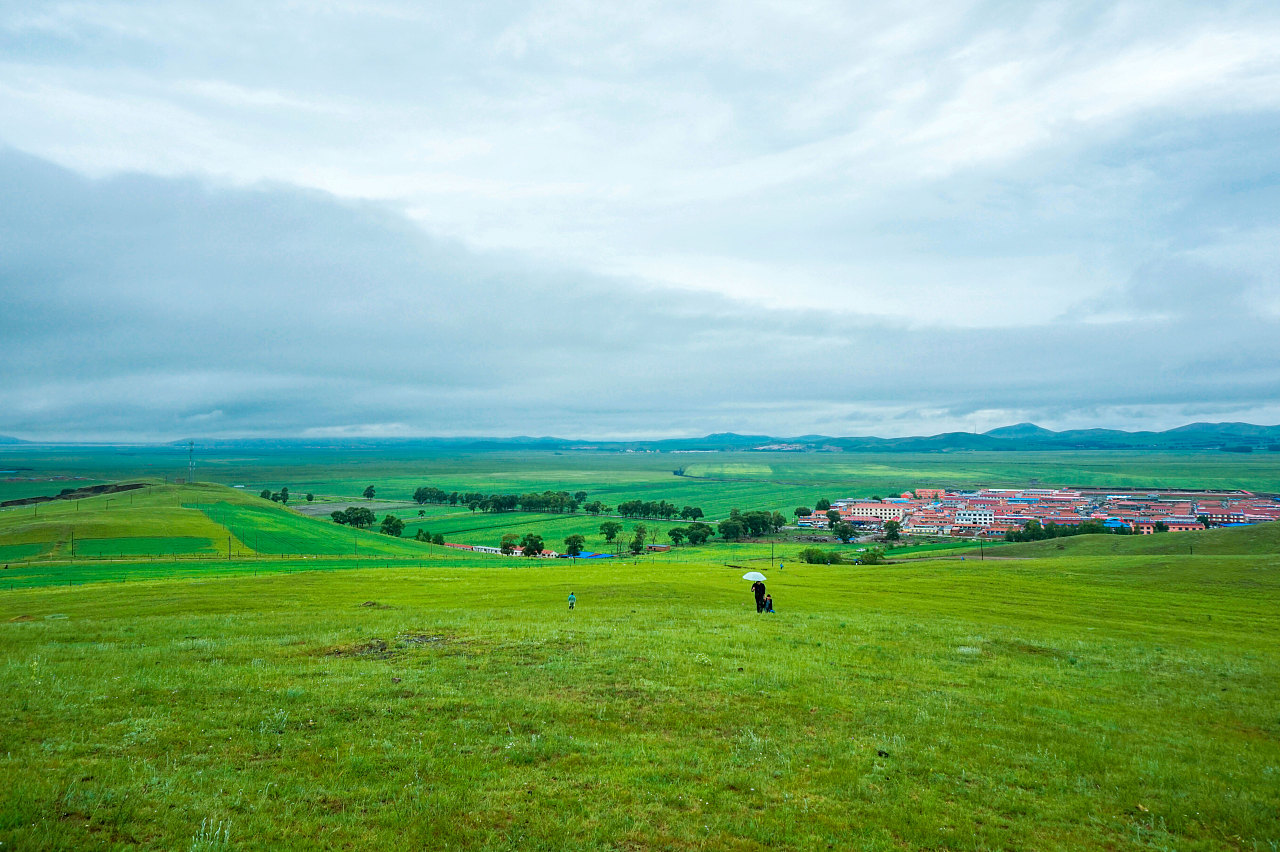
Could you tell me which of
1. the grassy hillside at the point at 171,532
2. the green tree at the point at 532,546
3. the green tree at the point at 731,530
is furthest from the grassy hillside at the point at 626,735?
the green tree at the point at 731,530

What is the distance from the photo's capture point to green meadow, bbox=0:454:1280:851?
10.5 metres

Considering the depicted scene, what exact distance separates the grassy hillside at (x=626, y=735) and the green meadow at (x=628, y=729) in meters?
0.08

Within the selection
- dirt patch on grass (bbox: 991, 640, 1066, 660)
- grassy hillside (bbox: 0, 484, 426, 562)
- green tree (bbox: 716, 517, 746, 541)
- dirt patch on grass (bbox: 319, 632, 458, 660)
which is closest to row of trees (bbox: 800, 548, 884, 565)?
green tree (bbox: 716, 517, 746, 541)

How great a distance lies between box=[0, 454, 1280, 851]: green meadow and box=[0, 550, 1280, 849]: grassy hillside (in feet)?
0.26

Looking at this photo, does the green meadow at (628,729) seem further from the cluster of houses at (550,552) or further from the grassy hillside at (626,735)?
the cluster of houses at (550,552)

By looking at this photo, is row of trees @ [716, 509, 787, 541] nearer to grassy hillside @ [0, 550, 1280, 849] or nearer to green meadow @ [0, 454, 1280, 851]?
green meadow @ [0, 454, 1280, 851]

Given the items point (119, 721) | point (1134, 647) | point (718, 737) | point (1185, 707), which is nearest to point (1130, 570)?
point (1134, 647)

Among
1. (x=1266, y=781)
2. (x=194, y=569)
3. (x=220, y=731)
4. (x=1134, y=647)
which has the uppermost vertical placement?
(x=220, y=731)

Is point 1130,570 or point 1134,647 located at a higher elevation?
point 1134,647

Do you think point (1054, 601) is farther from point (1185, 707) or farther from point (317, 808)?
point (317, 808)

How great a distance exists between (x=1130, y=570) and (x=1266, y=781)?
64.4 metres

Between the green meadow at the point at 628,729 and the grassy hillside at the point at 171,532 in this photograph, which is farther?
the grassy hillside at the point at 171,532

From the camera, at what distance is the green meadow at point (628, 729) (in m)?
10.5

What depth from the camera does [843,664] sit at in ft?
73.3
